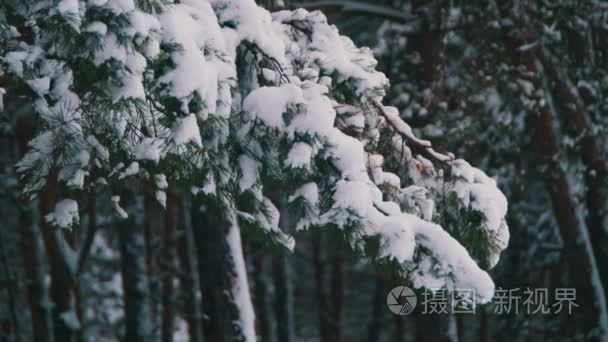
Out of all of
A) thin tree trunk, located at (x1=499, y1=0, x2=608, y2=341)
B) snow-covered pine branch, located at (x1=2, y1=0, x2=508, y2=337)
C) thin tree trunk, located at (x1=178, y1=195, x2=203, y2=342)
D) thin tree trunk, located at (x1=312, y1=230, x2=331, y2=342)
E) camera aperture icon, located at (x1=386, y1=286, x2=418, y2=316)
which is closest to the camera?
snow-covered pine branch, located at (x1=2, y1=0, x2=508, y2=337)

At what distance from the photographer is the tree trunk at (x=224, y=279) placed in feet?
Answer: 21.7

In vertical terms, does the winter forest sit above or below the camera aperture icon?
above

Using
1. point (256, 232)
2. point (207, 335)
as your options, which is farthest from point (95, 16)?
point (207, 335)

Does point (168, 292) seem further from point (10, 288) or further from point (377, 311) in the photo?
point (377, 311)

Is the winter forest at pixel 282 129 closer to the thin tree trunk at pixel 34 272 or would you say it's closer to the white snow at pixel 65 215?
the white snow at pixel 65 215

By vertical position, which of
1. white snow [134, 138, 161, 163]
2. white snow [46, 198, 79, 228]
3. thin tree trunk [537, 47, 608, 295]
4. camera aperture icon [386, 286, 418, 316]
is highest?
thin tree trunk [537, 47, 608, 295]

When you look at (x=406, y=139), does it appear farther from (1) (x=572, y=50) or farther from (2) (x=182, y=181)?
(1) (x=572, y=50)

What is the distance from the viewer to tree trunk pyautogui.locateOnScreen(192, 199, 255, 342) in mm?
6613

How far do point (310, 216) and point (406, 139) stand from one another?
4.31ft

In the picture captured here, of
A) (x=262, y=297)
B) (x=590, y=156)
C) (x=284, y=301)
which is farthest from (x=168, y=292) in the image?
(x=590, y=156)

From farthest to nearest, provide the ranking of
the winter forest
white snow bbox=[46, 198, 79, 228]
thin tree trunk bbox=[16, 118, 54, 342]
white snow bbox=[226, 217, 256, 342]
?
thin tree trunk bbox=[16, 118, 54, 342], white snow bbox=[226, 217, 256, 342], white snow bbox=[46, 198, 79, 228], the winter forest

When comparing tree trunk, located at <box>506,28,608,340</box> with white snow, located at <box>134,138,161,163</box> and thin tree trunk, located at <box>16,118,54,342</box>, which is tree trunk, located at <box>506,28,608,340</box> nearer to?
white snow, located at <box>134,138,161,163</box>

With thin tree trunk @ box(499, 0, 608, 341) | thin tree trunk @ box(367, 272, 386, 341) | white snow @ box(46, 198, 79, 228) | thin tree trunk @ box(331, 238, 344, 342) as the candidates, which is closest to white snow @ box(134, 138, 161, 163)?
white snow @ box(46, 198, 79, 228)

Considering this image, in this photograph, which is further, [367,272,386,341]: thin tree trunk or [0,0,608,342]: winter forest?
[367,272,386,341]: thin tree trunk
